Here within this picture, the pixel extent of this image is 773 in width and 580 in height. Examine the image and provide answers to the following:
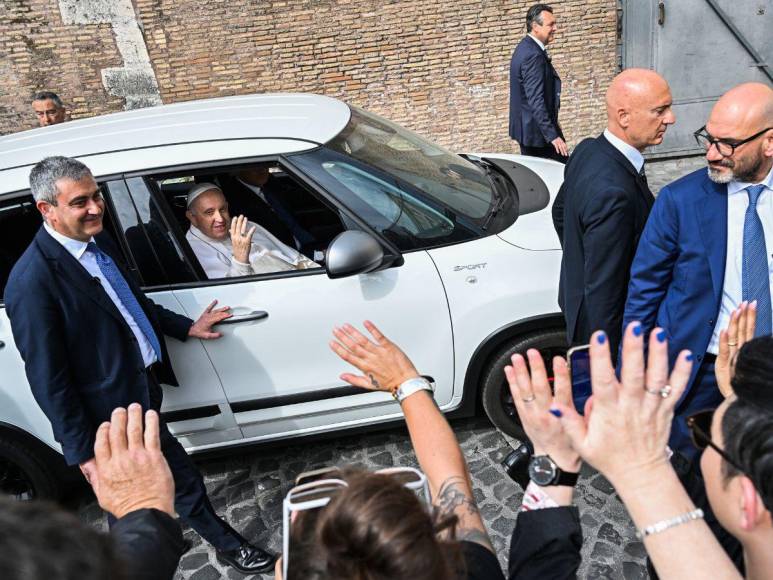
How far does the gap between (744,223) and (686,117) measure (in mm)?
6799

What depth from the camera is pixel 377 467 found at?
361cm

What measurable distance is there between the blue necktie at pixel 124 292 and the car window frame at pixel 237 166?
40 centimetres

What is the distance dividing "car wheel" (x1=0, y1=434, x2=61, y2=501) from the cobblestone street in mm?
329

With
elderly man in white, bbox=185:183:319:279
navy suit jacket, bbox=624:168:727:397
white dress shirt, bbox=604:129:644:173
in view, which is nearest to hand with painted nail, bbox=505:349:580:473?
navy suit jacket, bbox=624:168:727:397

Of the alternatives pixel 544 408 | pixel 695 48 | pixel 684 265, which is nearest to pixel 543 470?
pixel 544 408

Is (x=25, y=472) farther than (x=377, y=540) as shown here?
Yes

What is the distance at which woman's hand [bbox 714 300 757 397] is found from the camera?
2.00 metres

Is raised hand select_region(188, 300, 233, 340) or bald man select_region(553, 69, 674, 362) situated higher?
bald man select_region(553, 69, 674, 362)

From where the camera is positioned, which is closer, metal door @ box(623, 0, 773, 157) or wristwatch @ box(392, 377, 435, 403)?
wristwatch @ box(392, 377, 435, 403)

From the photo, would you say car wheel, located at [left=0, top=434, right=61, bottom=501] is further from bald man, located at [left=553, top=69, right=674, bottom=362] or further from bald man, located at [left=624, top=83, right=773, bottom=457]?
bald man, located at [left=624, top=83, right=773, bottom=457]

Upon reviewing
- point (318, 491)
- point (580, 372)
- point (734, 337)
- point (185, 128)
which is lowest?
point (580, 372)

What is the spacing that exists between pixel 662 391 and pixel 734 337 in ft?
3.10

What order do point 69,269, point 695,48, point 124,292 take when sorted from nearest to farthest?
point 69,269 < point 124,292 < point 695,48

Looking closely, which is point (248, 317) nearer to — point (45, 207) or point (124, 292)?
point (124, 292)
